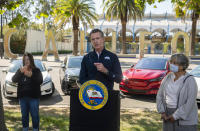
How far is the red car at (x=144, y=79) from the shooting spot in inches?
285

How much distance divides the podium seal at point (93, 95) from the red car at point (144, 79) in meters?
5.17

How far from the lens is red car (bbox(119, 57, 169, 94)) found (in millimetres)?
7238

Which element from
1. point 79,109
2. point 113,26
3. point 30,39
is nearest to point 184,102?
point 79,109

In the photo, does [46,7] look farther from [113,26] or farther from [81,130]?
[113,26]

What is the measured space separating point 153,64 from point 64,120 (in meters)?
4.79

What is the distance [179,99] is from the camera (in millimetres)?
2527

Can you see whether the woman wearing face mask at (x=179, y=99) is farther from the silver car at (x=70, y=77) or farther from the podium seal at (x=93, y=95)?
the silver car at (x=70, y=77)

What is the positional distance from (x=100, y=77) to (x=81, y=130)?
65 centimetres

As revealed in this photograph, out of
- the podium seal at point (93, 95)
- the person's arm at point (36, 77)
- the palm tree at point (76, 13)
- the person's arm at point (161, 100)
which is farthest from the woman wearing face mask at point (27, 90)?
the palm tree at point (76, 13)

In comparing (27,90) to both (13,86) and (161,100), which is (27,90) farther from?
(13,86)

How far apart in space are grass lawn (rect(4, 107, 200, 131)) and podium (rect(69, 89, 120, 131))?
2158mm

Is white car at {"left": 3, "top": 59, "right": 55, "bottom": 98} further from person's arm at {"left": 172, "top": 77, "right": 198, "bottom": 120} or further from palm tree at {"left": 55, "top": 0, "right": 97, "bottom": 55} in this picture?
palm tree at {"left": 55, "top": 0, "right": 97, "bottom": 55}


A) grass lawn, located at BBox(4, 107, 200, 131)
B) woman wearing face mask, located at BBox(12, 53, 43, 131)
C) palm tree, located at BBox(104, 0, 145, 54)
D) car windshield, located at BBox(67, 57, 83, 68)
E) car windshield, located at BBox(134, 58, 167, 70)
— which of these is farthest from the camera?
palm tree, located at BBox(104, 0, 145, 54)

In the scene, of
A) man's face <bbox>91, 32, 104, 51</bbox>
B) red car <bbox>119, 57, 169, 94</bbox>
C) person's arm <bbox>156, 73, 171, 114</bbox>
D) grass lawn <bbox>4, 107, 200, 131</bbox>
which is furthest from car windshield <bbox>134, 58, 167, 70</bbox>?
man's face <bbox>91, 32, 104, 51</bbox>
